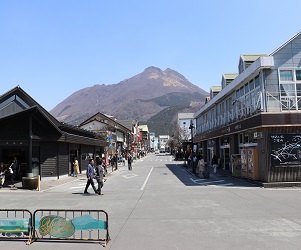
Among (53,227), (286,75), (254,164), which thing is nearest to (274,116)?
(286,75)

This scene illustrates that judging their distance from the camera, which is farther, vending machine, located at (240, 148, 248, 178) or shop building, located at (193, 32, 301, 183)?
vending machine, located at (240, 148, 248, 178)

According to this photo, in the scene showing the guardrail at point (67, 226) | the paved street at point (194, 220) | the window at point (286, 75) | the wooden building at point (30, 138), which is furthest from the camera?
the wooden building at point (30, 138)

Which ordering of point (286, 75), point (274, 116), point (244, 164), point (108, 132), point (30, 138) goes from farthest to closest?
1. point (108, 132)
2. point (244, 164)
3. point (30, 138)
4. point (286, 75)
5. point (274, 116)

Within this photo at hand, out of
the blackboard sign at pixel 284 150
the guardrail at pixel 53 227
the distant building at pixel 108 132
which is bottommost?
the guardrail at pixel 53 227

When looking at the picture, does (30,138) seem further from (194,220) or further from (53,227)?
(53,227)

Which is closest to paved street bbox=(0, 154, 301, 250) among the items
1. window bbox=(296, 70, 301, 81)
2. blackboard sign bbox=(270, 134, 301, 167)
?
blackboard sign bbox=(270, 134, 301, 167)

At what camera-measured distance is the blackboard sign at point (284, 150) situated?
18969 millimetres

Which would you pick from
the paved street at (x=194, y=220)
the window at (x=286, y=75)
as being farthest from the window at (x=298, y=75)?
the paved street at (x=194, y=220)

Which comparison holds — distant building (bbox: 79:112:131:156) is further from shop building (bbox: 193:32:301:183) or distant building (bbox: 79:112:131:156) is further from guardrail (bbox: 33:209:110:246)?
guardrail (bbox: 33:209:110:246)

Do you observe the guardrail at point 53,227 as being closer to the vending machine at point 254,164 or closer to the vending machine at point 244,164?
the vending machine at point 254,164

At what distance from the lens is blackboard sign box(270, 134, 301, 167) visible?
62.2 ft

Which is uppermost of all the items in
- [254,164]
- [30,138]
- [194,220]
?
[30,138]

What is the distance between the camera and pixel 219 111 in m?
34.8

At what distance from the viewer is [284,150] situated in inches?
747
